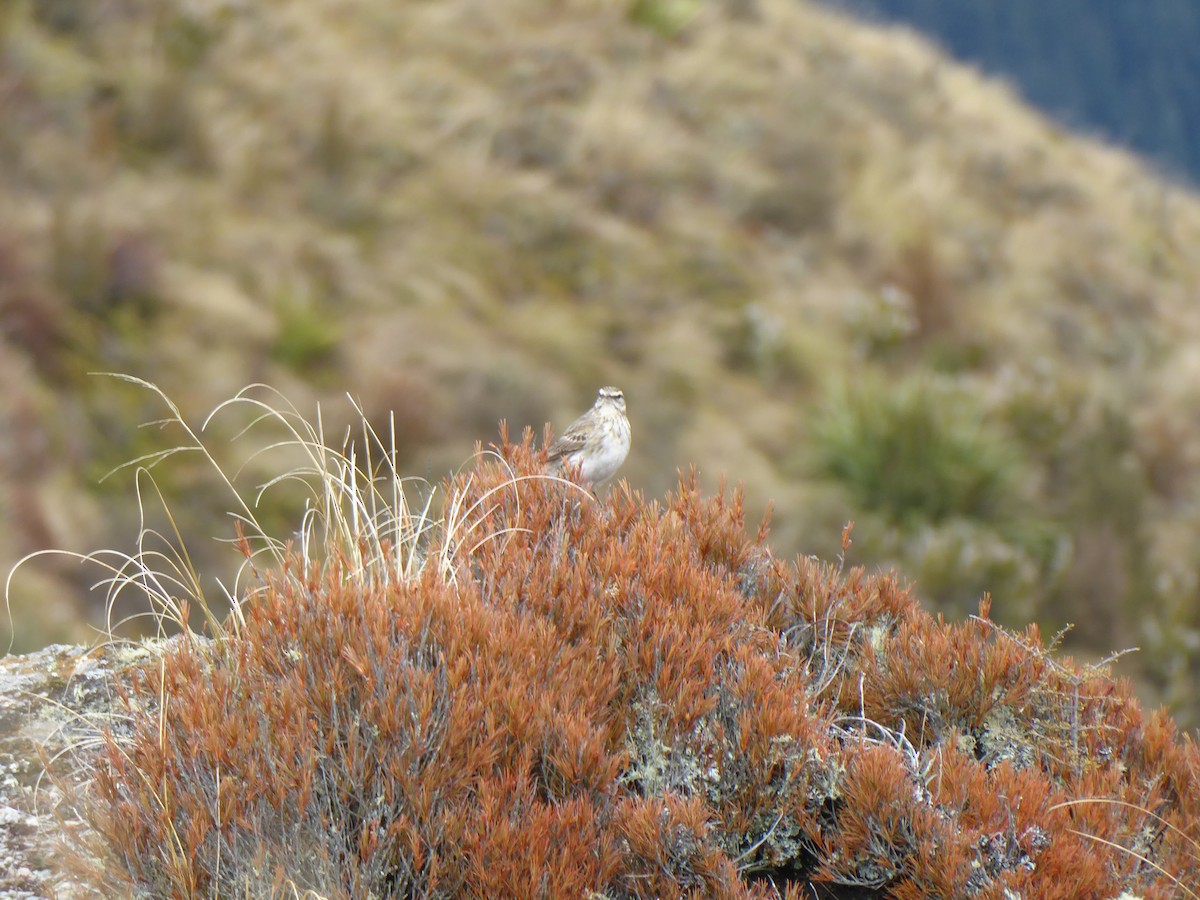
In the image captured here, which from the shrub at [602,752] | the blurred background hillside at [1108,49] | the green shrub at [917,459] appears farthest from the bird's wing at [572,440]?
the blurred background hillside at [1108,49]

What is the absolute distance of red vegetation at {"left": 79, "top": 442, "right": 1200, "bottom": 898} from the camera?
2.38 meters

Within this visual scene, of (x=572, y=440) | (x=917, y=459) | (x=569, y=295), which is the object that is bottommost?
(x=917, y=459)

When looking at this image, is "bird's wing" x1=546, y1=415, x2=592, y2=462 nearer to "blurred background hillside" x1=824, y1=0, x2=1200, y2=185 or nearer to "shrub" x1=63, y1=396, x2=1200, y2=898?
"shrub" x1=63, y1=396, x2=1200, y2=898

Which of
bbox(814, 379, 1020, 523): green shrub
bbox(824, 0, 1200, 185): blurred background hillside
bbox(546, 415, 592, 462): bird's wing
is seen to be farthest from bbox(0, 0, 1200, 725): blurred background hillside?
bbox(824, 0, 1200, 185): blurred background hillside

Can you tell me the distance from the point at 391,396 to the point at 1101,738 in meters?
6.68

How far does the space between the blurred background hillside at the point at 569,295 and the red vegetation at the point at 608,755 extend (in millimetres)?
4144

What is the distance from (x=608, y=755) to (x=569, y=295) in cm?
885

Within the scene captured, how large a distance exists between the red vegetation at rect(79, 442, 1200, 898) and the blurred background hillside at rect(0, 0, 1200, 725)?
4.14 metres

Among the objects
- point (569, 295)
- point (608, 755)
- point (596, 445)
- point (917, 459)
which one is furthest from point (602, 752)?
point (569, 295)

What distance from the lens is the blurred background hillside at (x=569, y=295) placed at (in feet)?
28.1

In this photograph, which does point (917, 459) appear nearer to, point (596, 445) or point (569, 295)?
point (569, 295)

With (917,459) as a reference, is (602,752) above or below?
above

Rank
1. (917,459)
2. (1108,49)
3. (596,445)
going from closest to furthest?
(596,445) → (917,459) → (1108,49)

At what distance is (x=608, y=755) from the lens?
8.68 ft
